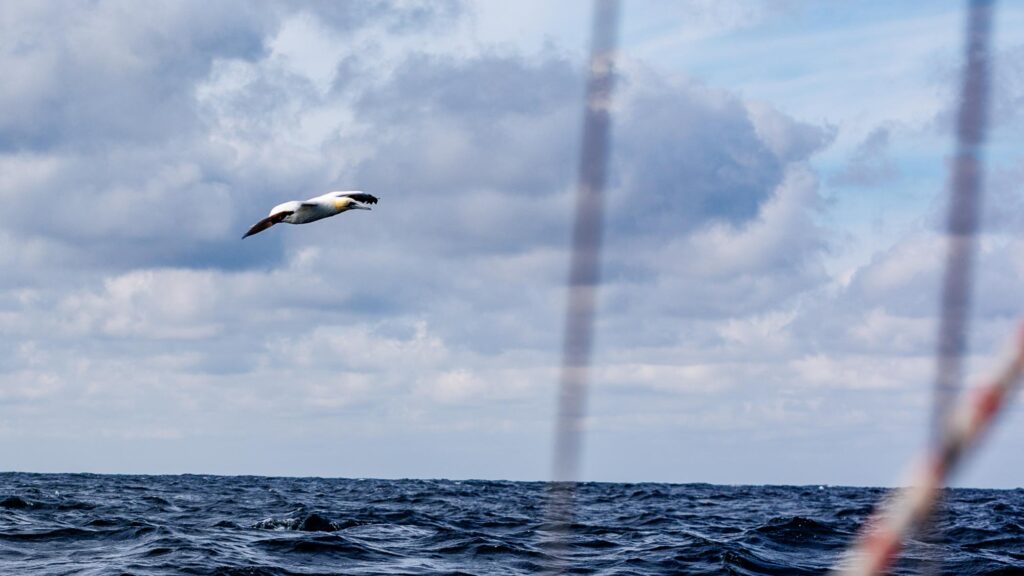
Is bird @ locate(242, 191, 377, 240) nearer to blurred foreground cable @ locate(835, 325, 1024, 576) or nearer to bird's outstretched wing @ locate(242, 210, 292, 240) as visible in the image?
bird's outstretched wing @ locate(242, 210, 292, 240)

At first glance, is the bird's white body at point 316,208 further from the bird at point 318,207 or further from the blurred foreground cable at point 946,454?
the blurred foreground cable at point 946,454

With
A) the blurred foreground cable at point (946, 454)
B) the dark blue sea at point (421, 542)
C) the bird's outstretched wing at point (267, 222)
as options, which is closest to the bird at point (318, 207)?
the bird's outstretched wing at point (267, 222)

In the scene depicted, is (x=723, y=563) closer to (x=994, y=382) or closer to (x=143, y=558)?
(x=143, y=558)

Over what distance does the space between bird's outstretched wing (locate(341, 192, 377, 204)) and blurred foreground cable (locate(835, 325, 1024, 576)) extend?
351 inches

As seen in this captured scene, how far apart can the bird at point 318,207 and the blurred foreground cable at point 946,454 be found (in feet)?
27.7

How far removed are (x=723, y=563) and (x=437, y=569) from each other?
23.1 feet

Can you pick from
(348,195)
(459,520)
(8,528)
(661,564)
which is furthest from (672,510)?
(348,195)

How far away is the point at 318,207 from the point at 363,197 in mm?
455

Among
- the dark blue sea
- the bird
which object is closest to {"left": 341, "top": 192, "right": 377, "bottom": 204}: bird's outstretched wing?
the bird

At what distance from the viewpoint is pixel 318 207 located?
432 inches

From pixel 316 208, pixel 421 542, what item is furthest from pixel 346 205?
pixel 421 542

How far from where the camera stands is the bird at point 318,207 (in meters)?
10.7

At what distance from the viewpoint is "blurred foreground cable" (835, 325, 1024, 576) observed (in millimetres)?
2250

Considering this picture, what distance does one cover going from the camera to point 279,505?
54.2 m
